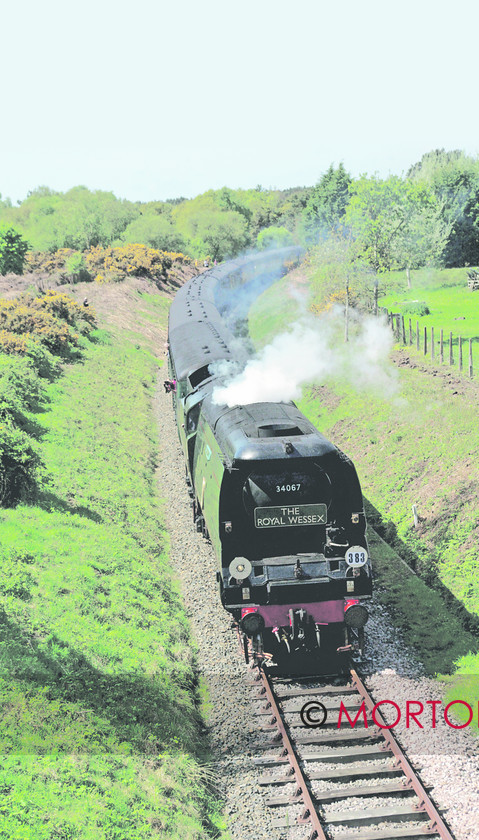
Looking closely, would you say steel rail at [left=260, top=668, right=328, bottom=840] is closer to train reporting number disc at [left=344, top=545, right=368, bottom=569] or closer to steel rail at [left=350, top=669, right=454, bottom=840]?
steel rail at [left=350, top=669, right=454, bottom=840]

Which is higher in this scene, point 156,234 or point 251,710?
point 156,234

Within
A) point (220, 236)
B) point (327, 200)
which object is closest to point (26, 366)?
point (327, 200)

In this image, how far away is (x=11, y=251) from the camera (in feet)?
203

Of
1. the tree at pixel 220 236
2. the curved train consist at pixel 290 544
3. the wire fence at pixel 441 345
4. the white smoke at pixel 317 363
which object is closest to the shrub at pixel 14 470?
the white smoke at pixel 317 363

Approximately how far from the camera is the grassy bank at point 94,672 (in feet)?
28.5

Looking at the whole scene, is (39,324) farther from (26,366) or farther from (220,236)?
(220,236)

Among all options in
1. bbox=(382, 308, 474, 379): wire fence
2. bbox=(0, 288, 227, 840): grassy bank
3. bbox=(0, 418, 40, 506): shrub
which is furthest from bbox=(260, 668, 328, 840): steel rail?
bbox=(382, 308, 474, 379): wire fence

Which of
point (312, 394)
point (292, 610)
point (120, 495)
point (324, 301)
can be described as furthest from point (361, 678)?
point (324, 301)

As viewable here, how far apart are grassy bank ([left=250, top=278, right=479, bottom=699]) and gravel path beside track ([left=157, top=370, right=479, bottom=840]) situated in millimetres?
715

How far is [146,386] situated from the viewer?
1404 inches

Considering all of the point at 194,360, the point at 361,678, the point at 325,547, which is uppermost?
the point at 194,360

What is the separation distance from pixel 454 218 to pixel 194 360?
4660 cm

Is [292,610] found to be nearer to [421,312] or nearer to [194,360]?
[194,360]

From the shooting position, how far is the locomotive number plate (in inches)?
470
